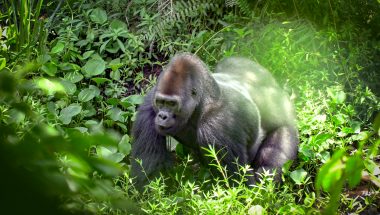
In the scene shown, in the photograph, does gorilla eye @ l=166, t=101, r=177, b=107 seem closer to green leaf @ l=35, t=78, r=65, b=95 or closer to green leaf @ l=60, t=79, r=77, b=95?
green leaf @ l=35, t=78, r=65, b=95

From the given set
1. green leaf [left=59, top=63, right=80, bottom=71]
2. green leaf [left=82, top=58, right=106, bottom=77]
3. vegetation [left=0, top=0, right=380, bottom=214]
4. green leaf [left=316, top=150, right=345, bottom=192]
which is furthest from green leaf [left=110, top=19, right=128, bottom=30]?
green leaf [left=316, top=150, right=345, bottom=192]

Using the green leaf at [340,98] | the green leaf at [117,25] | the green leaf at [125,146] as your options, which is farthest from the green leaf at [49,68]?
the green leaf at [340,98]

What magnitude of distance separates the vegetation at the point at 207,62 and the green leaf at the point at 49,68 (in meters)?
0.01

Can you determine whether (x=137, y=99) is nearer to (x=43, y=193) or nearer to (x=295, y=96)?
(x=295, y=96)

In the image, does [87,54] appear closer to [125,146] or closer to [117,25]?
[117,25]

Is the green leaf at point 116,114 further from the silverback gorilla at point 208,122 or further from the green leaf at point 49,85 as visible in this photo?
the silverback gorilla at point 208,122

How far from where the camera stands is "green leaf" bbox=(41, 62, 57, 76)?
447cm

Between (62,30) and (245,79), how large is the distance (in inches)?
71.0

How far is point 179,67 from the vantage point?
3.43 metres

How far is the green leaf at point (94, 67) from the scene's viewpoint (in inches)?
185

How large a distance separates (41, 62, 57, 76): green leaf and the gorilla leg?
5.45ft

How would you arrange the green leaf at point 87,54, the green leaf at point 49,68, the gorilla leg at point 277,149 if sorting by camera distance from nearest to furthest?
the gorilla leg at point 277,149 → the green leaf at point 49,68 → the green leaf at point 87,54

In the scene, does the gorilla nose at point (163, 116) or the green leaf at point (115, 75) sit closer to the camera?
the gorilla nose at point (163, 116)

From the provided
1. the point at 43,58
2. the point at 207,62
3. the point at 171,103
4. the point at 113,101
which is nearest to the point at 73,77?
the point at 43,58
